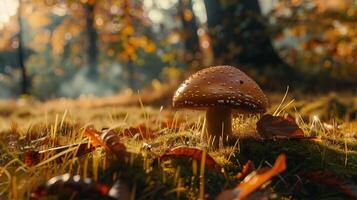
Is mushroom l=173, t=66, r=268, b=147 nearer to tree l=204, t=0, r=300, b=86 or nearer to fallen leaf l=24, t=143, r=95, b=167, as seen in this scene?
fallen leaf l=24, t=143, r=95, b=167

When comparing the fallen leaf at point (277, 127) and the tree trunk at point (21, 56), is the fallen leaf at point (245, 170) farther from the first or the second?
the tree trunk at point (21, 56)

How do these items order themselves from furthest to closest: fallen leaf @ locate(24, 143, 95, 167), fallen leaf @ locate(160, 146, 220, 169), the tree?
the tree → fallen leaf @ locate(24, 143, 95, 167) → fallen leaf @ locate(160, 146, 220, 169)

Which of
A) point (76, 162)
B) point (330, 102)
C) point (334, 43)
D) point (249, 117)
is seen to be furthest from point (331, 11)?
point (76, 162)

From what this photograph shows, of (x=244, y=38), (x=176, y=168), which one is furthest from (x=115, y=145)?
(x=244, y=38)

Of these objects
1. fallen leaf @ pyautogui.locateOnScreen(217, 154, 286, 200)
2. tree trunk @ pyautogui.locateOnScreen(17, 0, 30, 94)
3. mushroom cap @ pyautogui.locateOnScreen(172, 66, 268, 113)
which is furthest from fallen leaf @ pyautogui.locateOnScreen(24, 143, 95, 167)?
tree trunk @ pyautogui.locateOnScreen(17, 0, 30, 94)

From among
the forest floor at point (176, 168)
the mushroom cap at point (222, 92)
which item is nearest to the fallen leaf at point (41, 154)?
the forest floor at point (176, 168)

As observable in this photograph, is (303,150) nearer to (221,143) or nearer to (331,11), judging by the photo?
(221,143)

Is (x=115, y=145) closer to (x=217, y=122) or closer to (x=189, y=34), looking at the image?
(x=217, y=122)
